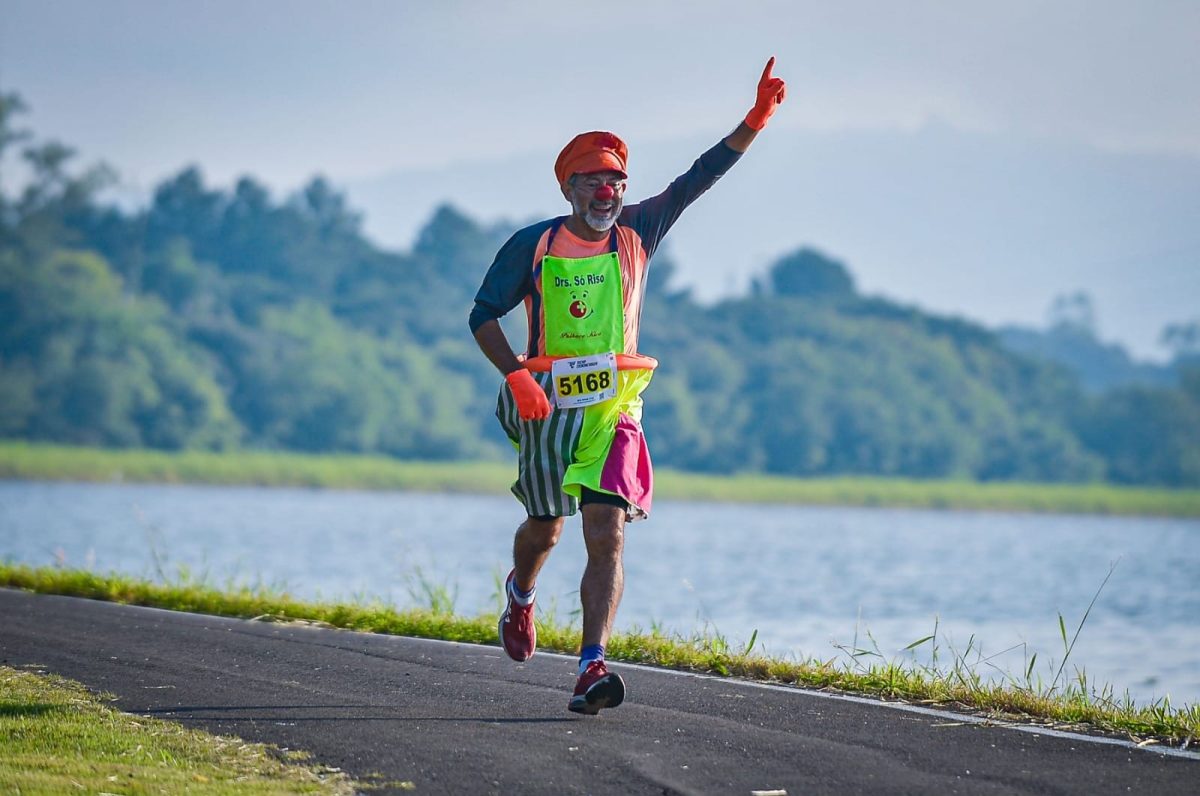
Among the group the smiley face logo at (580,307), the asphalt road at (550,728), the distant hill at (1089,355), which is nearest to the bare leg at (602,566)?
the asphalt road at (550,728)

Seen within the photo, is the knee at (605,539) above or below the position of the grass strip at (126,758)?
above

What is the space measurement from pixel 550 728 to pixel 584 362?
1.53 meters

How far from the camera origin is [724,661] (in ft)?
26.9

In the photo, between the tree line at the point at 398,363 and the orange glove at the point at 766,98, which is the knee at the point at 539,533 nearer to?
the orange glove at the point at 766,98

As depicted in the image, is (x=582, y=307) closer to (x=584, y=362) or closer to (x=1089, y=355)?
(x=584, y=362)

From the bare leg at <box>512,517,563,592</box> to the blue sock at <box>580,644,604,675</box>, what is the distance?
677 millimetres

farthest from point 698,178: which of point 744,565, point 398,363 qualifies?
point 398,363

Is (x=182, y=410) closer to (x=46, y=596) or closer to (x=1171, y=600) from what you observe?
(x=1171, y=600)

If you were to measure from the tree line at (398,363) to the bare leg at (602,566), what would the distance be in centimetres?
6876

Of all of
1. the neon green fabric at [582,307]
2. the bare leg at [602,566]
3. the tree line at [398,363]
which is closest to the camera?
the bare leg at [602,566]

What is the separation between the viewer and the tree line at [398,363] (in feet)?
250

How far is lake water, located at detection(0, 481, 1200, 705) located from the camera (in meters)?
20.7

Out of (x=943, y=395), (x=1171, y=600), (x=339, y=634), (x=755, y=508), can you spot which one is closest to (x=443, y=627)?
(x=339, y=634)

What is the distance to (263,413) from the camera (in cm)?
8000
